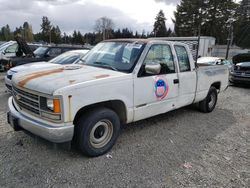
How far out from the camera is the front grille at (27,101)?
3194 mm

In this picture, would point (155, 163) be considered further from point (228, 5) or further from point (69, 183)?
point (228, 5)

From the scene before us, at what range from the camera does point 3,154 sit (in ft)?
11.8

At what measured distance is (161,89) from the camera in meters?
4.30

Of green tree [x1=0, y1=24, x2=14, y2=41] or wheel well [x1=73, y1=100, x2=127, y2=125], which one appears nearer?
wheel well [x1=73, y1=100, x2=127, y2=125]

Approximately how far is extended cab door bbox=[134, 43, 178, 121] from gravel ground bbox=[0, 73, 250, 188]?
61cm

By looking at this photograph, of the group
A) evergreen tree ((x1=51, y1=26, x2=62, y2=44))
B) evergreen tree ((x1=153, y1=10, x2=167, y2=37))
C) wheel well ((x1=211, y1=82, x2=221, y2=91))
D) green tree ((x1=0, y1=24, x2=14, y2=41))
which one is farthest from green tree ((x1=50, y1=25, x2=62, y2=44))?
wheel well ((x1=211, y1=82, x2=221, y2=91))

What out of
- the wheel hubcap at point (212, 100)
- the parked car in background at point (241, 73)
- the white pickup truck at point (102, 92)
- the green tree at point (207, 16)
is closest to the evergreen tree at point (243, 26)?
the green tree at point (207, 16)

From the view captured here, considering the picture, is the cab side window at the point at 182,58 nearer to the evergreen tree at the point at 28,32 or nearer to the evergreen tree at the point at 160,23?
the evergreen tree at the point at 160,23

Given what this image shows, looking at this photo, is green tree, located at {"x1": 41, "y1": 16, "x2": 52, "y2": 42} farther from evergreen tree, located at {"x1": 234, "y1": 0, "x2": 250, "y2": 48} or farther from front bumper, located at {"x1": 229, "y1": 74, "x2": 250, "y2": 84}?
front bumper, located at {"x1": 229, "y1": 74, "x2": 250, "y2": 84}

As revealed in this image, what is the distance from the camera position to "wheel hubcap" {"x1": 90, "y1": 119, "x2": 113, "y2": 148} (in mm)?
3523

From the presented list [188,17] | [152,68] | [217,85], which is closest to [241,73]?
[217,85]

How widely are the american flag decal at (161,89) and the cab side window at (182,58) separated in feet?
2.40

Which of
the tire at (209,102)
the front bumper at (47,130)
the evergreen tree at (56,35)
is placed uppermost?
the evergreen tree at (56,35)

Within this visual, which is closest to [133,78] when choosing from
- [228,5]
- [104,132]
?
[104,132]
